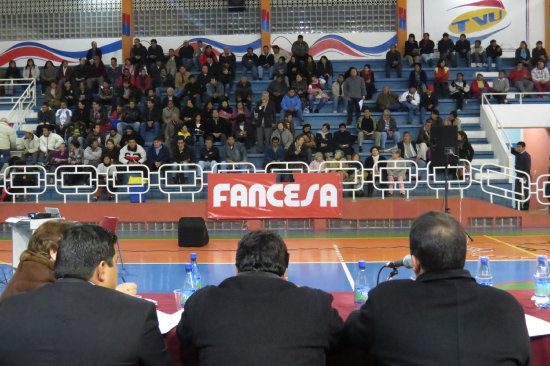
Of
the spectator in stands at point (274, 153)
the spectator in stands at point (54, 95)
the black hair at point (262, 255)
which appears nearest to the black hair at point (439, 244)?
the black hair at point (262, 255)

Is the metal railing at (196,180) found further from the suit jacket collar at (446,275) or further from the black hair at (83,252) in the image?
the suit jacket collar at (446,275)

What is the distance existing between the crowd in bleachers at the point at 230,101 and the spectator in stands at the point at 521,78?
0.03 metres

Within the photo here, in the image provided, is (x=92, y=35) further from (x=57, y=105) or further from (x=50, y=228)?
(x=50, y=228)

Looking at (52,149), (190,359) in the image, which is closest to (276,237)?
(190,359)

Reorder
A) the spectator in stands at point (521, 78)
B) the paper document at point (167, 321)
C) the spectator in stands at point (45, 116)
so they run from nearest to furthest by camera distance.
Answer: the paper document at point (167, 321) → the spectator in stands at point (45, 116) → the spectator in stands at point (521, 78)

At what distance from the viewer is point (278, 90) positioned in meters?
20.1

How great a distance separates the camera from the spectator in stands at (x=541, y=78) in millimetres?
20750

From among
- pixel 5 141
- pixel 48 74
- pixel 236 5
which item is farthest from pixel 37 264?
pixel 236 5

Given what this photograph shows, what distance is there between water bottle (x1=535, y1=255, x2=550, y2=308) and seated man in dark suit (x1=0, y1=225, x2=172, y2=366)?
252cm

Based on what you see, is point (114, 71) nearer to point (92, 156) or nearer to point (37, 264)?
point (92, 156)

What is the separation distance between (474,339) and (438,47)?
67.3 feet

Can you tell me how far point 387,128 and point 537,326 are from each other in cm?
1551

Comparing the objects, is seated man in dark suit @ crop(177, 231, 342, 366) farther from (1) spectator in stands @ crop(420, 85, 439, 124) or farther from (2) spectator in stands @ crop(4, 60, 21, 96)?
(2) spectator in stands @ crop(4, 60, 21, 96)

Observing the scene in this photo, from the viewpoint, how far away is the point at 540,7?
2258 cm
